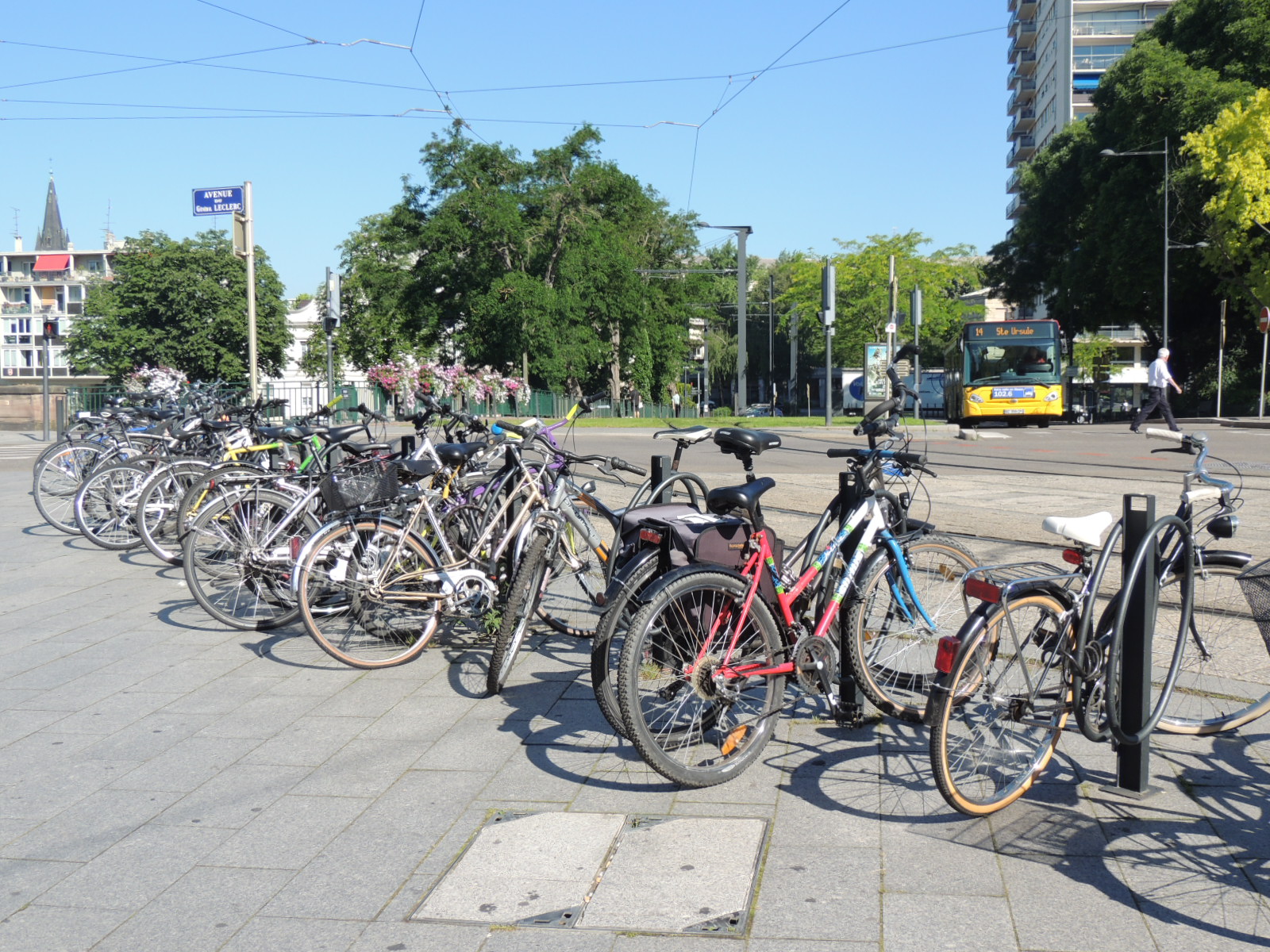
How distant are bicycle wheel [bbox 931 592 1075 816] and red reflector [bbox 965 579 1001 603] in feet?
0.13

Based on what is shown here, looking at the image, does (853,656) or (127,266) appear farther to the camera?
(127,266)

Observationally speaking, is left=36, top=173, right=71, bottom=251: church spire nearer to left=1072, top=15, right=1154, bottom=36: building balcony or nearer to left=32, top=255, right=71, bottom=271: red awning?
left=32, top=255, right=71, bottom=271: red awning

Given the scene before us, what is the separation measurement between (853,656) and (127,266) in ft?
193

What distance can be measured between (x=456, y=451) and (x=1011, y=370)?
99.6ft

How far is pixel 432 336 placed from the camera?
166ft

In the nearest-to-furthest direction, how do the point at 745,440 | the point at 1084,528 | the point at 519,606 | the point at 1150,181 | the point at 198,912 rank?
the point at 198,912 < the point at 1084,528 < the point at 745,440 < the point at 519,606 < the point at 1150,181

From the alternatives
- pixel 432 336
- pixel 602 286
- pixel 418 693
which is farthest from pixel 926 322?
pixel 418 693

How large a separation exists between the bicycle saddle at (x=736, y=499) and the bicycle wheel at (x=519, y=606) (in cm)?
101

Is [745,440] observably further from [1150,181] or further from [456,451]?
[1150,181]

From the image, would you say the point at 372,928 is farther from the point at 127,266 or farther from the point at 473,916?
the point at 127,266

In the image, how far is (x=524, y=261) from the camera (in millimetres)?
47531

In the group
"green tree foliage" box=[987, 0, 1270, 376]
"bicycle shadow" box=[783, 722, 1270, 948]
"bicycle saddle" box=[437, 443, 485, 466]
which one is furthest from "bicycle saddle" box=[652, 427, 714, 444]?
"green tree foliage" box=[987, 0, 1270, 376]

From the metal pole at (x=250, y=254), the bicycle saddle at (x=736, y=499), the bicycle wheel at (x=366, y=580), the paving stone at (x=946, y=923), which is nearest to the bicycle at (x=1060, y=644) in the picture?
the paving stone at (x=946, y=923)

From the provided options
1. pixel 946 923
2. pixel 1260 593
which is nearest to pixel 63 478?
pixel 946 923
